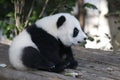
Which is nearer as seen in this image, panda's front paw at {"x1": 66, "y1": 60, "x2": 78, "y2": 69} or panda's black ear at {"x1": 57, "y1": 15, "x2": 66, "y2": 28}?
panda's black ear at {"x1": 57, "y1": 15, "x2": 66, "y2": 28}

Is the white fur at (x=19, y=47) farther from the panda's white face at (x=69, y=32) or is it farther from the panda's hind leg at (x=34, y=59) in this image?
the panda's white face at (x=69, y=32)

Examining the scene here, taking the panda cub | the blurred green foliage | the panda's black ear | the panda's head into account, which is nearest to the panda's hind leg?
the panda cub

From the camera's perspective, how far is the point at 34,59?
12.7ft

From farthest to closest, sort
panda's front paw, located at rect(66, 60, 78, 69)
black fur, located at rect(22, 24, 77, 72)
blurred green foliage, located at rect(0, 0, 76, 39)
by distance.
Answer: blurred green foliage, located at rect(0, 0, 76, 39) < panda's front paw, located at rect(66, 60, 78, 69) < black fur, located at rect(22, 24, 77, 72)

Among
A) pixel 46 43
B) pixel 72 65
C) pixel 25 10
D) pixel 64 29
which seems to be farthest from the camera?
pixel 25 10

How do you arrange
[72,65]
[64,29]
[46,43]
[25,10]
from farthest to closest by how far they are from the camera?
[25,10]
[72,65]
[64,29]
[46,43]

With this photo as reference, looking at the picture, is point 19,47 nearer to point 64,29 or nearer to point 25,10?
point 64,29

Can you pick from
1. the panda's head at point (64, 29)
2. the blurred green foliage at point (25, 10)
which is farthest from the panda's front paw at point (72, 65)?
the blurred green foliage at point (25, 10)

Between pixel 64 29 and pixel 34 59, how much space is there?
1.43 ft

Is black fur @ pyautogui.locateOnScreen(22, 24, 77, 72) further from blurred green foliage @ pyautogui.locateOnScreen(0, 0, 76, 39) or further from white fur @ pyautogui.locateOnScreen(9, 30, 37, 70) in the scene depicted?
blurred green foliage @ pyautogui.locateOnScreen(0, 0, 76, 39)

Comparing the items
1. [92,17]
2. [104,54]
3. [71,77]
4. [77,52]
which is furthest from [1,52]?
[92,17]

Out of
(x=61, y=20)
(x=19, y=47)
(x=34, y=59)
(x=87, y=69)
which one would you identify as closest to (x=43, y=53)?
(x=34, y=59)

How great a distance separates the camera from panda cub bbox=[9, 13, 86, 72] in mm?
3883

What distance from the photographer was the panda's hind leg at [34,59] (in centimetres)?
388
